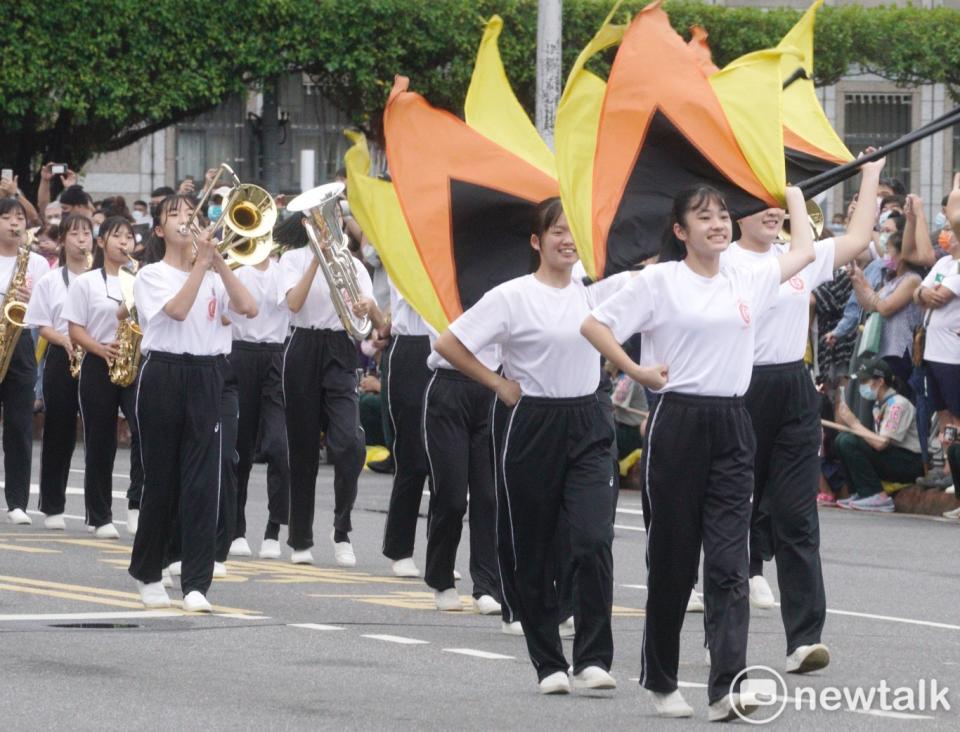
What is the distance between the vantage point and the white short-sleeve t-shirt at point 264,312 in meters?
13.0

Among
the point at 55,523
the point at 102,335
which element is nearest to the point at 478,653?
the point at 102,335

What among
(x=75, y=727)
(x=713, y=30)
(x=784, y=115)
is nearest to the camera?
(x=75, y=727)

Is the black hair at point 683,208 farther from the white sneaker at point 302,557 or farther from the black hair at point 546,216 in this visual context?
the white sneaker at point 302,557

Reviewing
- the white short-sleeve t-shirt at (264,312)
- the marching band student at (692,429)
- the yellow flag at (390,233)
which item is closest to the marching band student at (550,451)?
the marching band student at (692,429)

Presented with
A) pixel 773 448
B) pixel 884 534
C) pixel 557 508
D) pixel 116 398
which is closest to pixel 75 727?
pixel 557 508

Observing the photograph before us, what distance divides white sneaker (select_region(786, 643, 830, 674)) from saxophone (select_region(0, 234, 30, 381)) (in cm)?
738

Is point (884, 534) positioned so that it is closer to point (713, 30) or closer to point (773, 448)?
point (773, 448)

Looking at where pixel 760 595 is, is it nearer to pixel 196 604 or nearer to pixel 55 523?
pixel 196 604

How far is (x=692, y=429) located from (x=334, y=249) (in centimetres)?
503

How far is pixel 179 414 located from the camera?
1051 cm

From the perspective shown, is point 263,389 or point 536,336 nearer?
point 536,336

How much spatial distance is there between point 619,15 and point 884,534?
970 inches

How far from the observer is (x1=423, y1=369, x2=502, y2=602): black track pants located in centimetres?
1091

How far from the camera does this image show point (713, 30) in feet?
139
